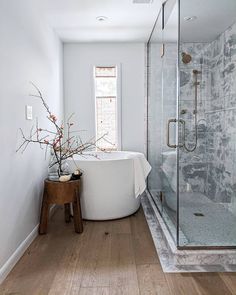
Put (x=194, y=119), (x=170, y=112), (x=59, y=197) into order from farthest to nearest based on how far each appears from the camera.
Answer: (x=194, y=119)
(x=170, y=112)
(x=59, y=197)

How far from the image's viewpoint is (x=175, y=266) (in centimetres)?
205

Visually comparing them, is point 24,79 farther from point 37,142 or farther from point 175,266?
point 175,266

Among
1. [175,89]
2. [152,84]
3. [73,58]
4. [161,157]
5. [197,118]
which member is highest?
[73,58]

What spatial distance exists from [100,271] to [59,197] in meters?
0.90

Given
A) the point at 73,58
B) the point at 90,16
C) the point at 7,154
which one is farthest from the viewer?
the point at 73,58

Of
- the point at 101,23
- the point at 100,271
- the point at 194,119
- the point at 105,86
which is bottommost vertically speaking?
the point at 100,271

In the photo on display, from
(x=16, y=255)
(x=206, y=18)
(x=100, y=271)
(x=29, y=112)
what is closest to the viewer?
(x=100, y=271)

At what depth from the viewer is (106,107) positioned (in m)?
4.20

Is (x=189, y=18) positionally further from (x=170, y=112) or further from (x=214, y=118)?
(x=214, y=118)

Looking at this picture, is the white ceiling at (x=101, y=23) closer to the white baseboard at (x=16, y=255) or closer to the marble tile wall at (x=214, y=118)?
the marble tile wall at (x=214, y=118)

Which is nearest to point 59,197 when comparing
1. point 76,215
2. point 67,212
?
point 76,215

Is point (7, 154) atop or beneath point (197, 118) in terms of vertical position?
beneath

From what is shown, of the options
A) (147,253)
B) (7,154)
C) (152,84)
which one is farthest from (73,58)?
(147,253)

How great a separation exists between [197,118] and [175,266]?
204cm
